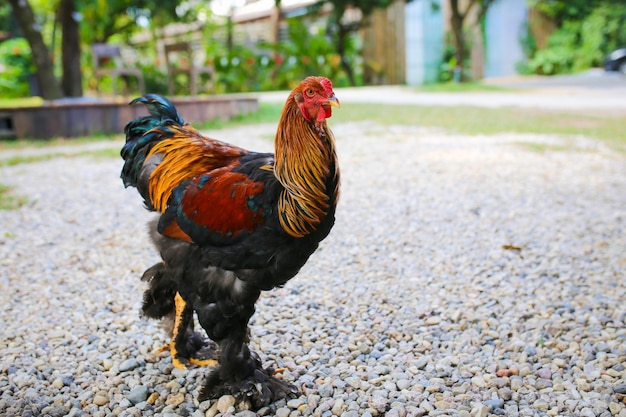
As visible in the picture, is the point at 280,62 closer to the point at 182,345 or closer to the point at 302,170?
the point at 182,345

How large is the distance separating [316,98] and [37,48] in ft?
38.2

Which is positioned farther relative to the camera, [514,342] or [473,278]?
[473,278]

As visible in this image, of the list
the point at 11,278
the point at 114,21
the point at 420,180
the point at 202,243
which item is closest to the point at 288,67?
the point at 114,21

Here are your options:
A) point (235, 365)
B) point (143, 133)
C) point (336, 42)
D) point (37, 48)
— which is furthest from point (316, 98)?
point (336, 42)

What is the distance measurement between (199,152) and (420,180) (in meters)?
4.47

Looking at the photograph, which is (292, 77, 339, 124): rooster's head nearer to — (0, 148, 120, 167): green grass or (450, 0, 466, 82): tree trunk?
(0, 148, 120, 167): green grass

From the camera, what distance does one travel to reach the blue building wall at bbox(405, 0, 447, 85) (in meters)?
22.1

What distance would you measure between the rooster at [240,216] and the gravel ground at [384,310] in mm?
321

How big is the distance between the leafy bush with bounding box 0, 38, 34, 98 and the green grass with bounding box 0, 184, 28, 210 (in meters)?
15.6

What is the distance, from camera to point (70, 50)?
12.7m

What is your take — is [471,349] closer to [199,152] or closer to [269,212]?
[269,212]

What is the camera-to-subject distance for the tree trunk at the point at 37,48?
1116 cm

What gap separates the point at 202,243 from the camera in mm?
2398

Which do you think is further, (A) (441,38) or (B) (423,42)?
(A) (441,38)
